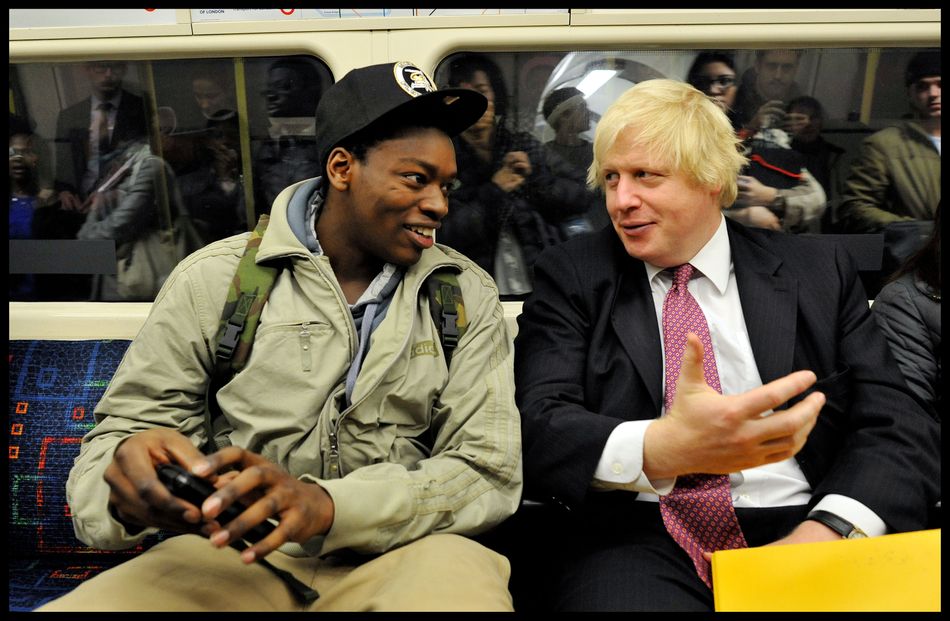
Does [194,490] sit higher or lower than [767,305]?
lower

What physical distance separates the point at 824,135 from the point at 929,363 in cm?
87

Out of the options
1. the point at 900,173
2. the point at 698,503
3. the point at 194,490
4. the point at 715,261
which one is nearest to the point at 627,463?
the point at 698,503

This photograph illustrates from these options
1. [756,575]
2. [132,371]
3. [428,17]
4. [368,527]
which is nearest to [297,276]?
[132,371]

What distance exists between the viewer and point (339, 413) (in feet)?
6.35

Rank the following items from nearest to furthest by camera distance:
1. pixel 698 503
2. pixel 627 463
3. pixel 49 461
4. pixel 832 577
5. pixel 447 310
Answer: pixel 832 577, pixel 627 463, pixel 698 503, pixel 447 310, pixel 49 461

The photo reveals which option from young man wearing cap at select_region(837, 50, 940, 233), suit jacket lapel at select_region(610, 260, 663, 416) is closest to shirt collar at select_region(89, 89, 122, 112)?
suit jacket lapel at select_region(610, 260, 663, 416)

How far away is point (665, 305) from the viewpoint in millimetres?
2111

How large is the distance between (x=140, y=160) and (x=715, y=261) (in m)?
2.00

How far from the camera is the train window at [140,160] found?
274 cm

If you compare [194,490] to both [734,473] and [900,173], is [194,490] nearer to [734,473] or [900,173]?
[734,473]

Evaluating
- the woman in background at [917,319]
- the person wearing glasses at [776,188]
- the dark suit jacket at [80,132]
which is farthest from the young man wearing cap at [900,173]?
the dark suit jacket at [80,132]

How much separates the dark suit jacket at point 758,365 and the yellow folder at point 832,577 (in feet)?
0.74

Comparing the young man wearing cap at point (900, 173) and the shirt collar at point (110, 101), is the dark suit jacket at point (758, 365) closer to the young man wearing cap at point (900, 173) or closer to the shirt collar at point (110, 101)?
the young man wearing cap at point (900, 173)

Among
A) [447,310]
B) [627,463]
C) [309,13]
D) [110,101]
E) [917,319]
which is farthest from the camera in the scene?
[110,101]
